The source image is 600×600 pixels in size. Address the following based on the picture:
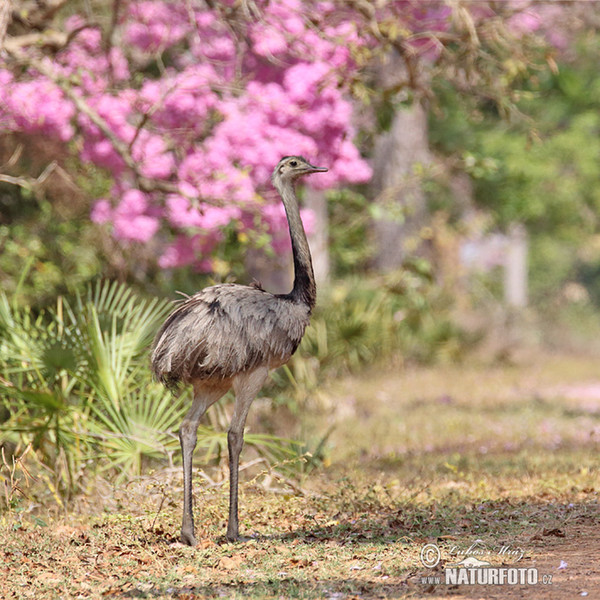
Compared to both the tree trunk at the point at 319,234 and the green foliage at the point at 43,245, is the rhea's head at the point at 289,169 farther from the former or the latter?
the tree trunk at the point at 319,234

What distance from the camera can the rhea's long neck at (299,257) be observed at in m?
6.52

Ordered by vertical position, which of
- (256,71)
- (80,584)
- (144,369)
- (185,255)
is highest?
(256,71)

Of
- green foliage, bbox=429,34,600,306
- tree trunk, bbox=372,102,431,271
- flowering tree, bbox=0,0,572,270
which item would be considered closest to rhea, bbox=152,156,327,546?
flowering tree, bbox=0,0,572,270

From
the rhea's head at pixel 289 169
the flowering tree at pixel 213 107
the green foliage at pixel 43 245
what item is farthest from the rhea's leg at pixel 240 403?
the green foliage at pixel 43 245

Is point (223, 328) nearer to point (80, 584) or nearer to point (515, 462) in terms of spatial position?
point (80, 584)

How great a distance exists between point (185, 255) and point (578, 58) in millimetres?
16881

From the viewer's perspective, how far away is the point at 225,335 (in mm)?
6125

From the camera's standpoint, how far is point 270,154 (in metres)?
10.2

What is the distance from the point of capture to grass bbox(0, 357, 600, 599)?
5.49 meters

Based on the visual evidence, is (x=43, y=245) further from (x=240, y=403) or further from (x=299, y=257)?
(x=240, y=403)

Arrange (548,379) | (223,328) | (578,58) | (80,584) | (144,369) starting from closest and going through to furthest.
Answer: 1. (80,584)
2. (223,328)
3. (144,369)
4. (548,379)
5. (578,58)

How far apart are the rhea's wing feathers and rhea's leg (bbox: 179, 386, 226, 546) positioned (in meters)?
0.22

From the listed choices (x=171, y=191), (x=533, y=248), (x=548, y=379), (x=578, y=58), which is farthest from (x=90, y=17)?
(x=533, y=248)

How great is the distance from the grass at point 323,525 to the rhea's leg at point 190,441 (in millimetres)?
147
